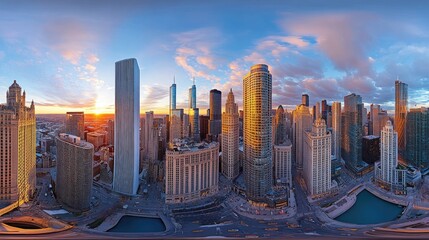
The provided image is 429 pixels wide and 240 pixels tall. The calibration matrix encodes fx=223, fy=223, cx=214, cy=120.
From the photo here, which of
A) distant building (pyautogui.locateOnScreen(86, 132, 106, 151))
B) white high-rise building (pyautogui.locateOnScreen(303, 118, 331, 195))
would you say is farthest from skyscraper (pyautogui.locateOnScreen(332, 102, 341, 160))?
distant building (pyautogui.locateOnScreen(86, 132, 106, 151))

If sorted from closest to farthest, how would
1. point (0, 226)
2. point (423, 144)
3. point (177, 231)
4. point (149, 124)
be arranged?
1. point (0, 226)
2. point (177, 231)
3. point (149, 124)
4. point (423, 144)

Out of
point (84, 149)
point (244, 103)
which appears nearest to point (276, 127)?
point (244, 103)

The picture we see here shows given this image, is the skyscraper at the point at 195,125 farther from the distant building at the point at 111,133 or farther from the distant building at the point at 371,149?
the distant building at the point at 371,149

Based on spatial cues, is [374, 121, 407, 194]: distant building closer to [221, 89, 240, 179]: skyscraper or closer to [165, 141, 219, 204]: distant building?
[221, 89, 240, 179]: skyscraper

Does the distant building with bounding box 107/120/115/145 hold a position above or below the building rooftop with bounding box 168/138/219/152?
above

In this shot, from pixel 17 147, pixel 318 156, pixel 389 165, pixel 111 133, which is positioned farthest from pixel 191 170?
pixel 389 165

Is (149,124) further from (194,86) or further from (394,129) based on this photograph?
(394,129)
